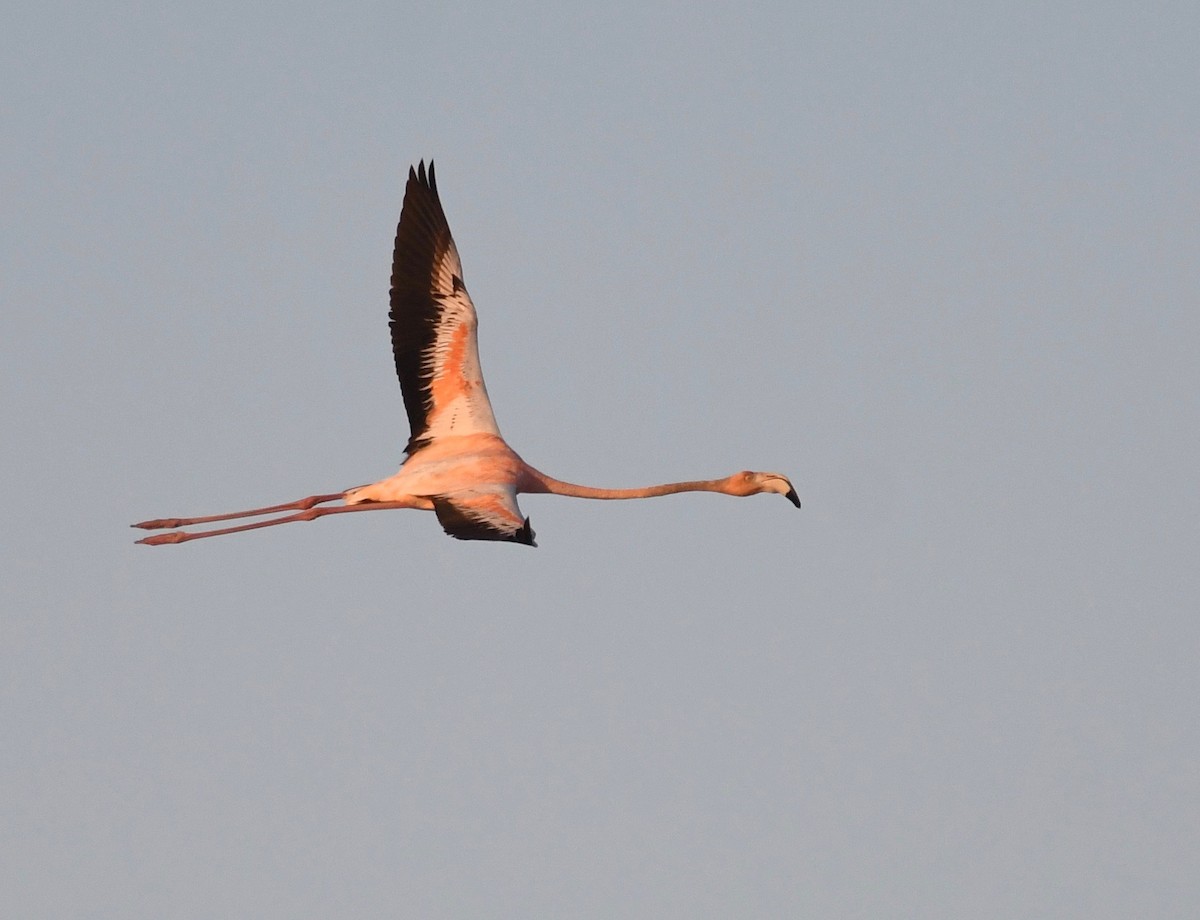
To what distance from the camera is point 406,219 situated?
2747 cm

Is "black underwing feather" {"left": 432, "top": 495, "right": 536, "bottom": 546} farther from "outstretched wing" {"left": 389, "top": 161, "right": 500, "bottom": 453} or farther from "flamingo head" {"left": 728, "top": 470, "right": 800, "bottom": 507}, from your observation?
"flamingo head" {"left": 728, "top": 470, "right": 800, "bottom": 507}

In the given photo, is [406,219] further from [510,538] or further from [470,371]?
[510,538]

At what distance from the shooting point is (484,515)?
24.0 metres

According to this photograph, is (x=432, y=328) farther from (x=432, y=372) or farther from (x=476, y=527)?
(x=476, y=527)

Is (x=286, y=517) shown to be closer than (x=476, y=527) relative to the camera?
No

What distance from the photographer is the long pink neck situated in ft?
91.0

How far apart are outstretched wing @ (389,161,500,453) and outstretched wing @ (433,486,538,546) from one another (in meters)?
1.59

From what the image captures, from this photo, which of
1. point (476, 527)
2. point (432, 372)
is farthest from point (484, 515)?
point (432, 372)

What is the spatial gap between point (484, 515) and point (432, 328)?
166 inches

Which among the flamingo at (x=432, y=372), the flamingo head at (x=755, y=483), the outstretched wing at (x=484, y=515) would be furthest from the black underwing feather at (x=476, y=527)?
the flamingo head at (x=755, y=483)

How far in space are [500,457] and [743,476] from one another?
320 cm

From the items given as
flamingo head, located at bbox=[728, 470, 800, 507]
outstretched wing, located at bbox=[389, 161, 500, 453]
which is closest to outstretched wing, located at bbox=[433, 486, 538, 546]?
outstretched wing, located at bbox=[389, 161, 500, 453]

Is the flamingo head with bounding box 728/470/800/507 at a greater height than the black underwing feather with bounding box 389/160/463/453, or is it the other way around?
the black underwing feather with bounding box 389/160/463/453

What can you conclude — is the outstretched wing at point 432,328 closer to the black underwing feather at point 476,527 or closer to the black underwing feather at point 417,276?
the black underwing feather at point 417,276
